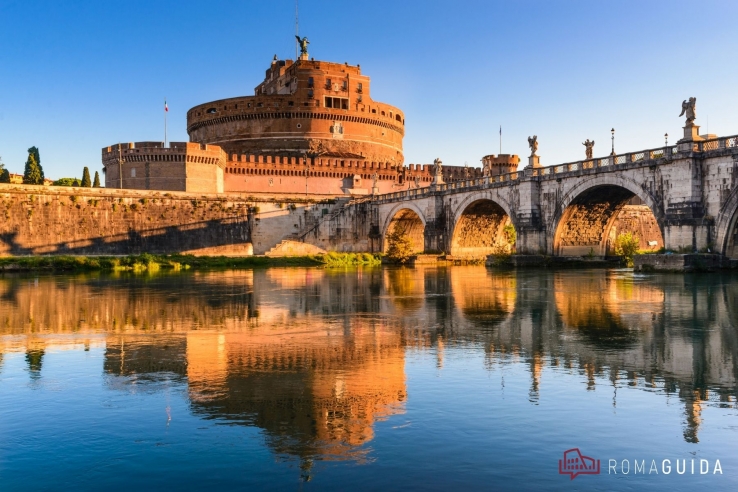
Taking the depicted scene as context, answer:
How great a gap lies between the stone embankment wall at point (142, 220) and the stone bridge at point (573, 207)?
4.93 metres

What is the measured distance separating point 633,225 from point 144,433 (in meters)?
56.5

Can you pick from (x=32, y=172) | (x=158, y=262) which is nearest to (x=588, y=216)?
(x=158, y=262)

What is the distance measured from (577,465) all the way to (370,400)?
9.31 ft

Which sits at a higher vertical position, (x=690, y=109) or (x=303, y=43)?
(x=303, y=43)

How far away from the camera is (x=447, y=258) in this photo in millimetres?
50531

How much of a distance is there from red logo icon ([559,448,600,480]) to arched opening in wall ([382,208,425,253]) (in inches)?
2065

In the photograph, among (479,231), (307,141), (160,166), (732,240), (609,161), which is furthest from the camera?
(307,141)

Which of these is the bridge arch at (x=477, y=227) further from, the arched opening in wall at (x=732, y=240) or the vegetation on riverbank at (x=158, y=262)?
the arched opening in wall at (x=732, y=240)

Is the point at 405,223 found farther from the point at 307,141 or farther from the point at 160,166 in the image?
the point at 160,166

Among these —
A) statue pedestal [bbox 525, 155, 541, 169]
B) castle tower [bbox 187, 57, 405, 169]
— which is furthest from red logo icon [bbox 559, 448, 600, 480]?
castle tower [bbox 187, 57, 405, 169]

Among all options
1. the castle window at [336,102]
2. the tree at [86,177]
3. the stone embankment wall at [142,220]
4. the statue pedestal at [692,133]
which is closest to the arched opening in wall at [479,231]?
the stone embankment wall at [142,220]

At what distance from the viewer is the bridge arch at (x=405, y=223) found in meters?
58.9

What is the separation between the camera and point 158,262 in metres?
44.6

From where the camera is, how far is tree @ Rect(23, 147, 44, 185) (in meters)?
67.6
